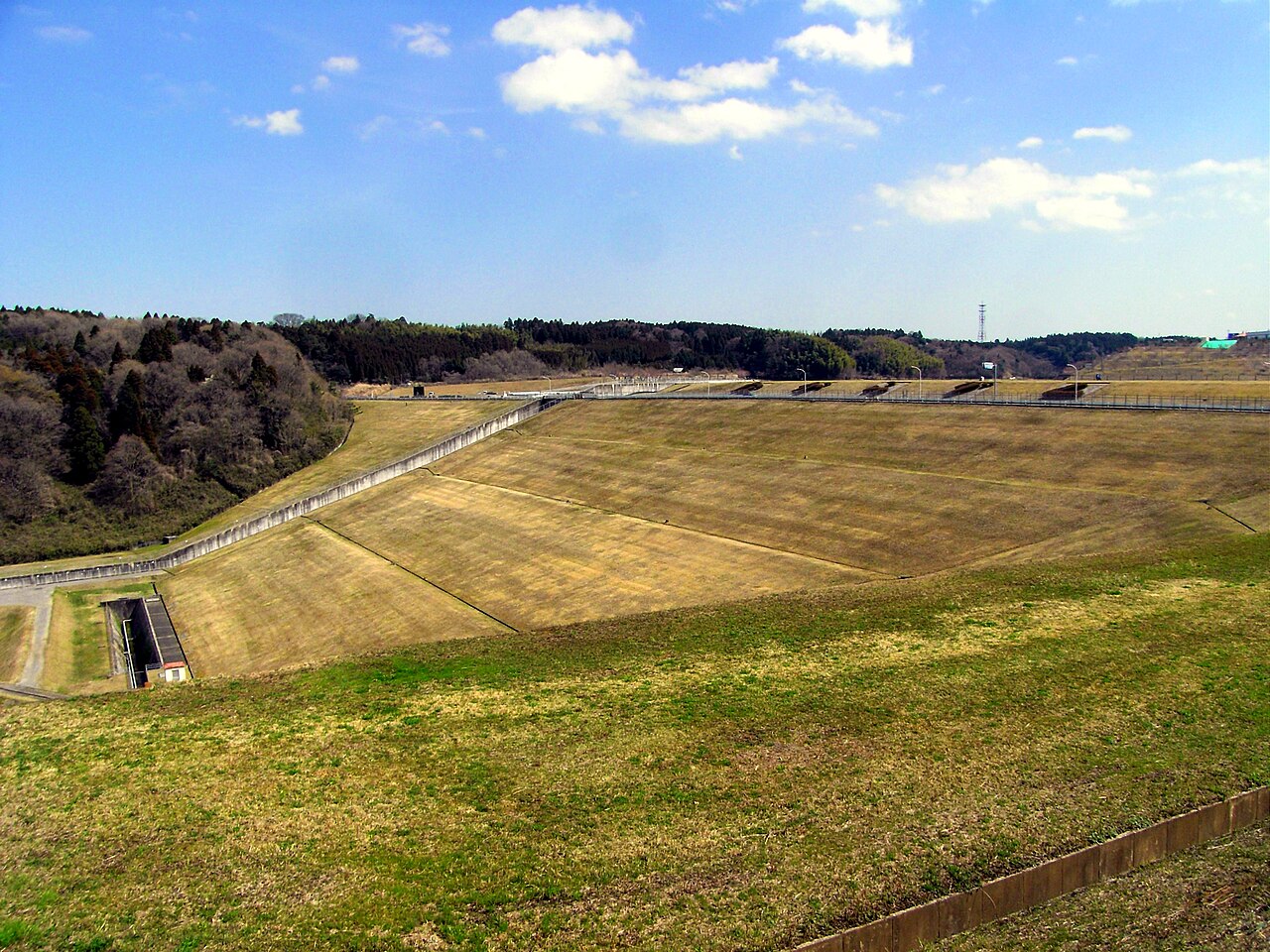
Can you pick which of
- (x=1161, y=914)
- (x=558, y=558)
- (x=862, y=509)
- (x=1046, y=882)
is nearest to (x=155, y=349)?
(x=558, y=558)

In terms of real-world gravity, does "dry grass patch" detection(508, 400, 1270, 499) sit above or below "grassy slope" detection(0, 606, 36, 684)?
above

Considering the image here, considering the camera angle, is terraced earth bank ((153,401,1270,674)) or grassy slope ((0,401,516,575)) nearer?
terraced earth bank ((153,401,1270,674))

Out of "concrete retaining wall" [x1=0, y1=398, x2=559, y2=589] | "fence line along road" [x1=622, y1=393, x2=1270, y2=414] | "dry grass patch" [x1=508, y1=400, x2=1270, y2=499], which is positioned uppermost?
"fence line along road" [x1=622, y1=393, x2=1270, y2=414]

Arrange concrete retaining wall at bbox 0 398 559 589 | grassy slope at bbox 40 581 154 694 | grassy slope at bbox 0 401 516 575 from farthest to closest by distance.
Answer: grassy slope at bbox 0 401 516 575 < concrete retaining wall at bbox 0 398 559 589 < grassy slope at bbox 40 581 154 694

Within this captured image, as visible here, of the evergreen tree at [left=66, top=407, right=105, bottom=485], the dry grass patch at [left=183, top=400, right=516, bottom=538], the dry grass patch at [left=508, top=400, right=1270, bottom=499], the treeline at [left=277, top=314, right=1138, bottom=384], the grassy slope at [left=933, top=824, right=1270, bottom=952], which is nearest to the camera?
the grassy slope at [left=933, top=824, right=1270, bottom=952]

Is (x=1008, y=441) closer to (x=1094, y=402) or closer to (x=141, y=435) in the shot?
(x=1094, y=402)

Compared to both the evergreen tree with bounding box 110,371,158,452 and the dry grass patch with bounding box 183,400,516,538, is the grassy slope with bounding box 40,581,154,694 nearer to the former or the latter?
the dry grass patch with bounding box 183,400,516,538

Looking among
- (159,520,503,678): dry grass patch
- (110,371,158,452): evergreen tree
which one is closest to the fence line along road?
(159,520,503,678): dry grass patch
